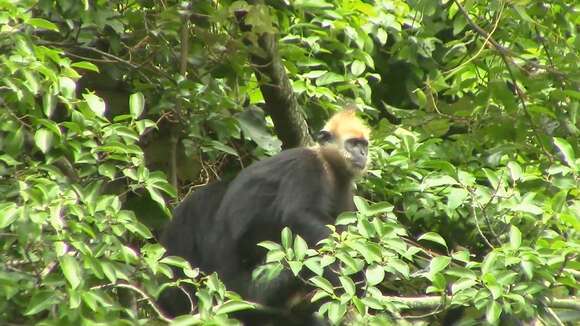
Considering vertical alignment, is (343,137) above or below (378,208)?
below

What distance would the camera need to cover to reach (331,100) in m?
7.65

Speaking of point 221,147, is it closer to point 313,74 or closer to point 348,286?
point 313,74

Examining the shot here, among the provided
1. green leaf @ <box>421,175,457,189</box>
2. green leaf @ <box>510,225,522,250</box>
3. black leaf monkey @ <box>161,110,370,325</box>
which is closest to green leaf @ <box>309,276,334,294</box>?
green leaf @ <box>510,225,522,250</box>

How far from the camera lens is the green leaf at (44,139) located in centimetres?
522

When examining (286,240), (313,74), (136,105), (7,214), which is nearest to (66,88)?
(136,105)

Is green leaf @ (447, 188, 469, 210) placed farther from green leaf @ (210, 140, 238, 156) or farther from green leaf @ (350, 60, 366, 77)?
green leaf @ (350, 60, 366, 77)

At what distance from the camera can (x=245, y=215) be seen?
6.42 meters

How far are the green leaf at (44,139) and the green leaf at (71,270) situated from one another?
85 centimetres

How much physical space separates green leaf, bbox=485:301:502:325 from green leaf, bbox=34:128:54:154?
2.14 meters

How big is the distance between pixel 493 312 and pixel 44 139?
2.20 meters

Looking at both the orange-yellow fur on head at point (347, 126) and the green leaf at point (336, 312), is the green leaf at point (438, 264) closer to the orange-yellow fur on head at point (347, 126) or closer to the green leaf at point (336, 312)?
the green leaf at point (336, 312)

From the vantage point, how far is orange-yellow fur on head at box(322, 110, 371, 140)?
710 centimetres

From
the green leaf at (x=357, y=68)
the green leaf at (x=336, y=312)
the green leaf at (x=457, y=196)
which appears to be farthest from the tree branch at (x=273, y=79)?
the green leaf at (x=336, y=312)

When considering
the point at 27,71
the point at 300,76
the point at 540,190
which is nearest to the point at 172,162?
the point at 300,76
